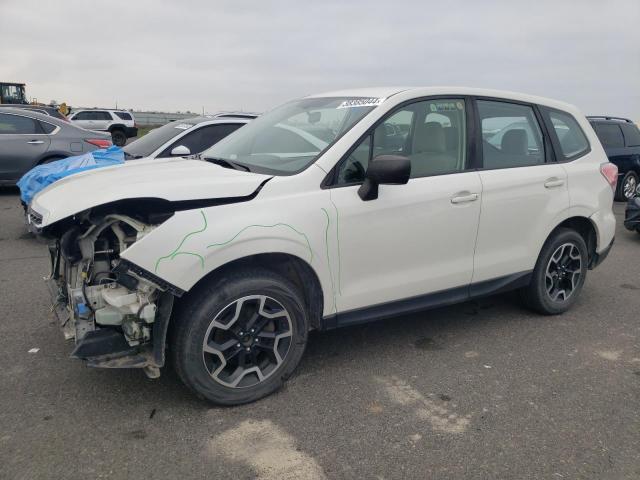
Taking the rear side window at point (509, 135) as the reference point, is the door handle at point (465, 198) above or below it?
below

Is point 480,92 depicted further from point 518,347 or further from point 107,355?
point 107,355

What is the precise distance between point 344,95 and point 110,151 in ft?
12.8

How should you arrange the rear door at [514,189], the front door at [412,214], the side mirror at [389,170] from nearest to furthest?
the side mirror at [389,170] < the front door at [412,214] < the rear door at [514,189]

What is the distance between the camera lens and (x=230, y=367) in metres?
3.15

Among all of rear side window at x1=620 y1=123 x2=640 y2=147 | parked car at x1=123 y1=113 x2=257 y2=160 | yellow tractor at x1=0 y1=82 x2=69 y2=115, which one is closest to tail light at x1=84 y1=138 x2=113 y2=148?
parked car at x1=123 y1=113 x2=257 y2=160

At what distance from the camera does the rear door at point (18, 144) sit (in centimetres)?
977

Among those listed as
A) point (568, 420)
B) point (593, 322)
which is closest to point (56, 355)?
point (568, 420)

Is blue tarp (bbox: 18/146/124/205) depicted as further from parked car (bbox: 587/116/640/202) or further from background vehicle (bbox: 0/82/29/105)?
background vehicle (bbox: 0/82/29/105)

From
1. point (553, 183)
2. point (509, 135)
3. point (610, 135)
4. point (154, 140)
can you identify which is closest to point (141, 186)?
point (509, 135)

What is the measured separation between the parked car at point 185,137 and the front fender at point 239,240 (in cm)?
380

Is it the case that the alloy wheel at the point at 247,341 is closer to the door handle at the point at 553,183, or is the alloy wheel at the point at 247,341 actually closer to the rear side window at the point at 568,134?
the door handle at the point at 553,183

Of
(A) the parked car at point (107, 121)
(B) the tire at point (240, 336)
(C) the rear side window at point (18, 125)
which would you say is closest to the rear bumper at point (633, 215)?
(B) the tire at point (240, 336)

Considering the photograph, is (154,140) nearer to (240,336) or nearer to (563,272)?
(240,336)

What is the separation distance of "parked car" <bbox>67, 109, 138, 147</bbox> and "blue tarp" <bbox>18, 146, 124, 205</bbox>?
67.2ft
